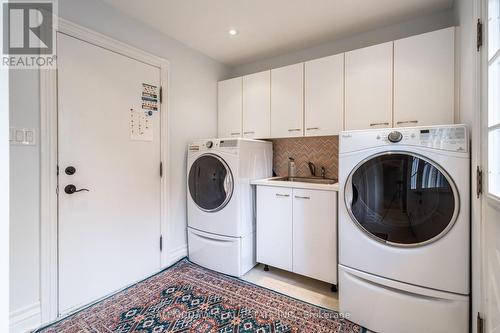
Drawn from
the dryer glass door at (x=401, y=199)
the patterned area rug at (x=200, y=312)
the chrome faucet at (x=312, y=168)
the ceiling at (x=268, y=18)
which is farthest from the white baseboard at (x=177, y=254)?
the ceiling at (x=268, y=18)

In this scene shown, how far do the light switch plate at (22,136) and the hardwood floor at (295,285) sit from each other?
1.97 meters

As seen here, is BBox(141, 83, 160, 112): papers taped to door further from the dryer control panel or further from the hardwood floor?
the hardwood floor

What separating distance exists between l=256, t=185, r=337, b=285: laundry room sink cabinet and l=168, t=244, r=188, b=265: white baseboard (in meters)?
0.86

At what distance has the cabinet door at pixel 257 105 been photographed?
254cm

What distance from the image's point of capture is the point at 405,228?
1.46 meters

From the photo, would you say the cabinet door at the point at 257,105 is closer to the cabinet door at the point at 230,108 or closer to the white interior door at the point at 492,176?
the cabinet door at the point at 230,108

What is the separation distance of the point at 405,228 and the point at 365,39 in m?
1.86

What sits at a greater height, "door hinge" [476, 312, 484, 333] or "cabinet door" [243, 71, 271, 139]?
"cabinet door" [243, 71, 271, 139]

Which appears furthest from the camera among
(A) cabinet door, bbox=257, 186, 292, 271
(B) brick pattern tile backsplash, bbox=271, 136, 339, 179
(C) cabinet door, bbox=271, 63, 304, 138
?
(B) brick pattern tile backsplash, bbox=271, 136, 339, 179

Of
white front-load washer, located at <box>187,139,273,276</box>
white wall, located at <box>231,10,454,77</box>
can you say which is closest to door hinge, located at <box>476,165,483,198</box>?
white wall, located at <box>231,10,454,77</box>

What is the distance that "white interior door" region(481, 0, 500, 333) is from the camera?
983mm

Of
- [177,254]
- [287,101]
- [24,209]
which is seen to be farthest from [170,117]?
[177,254]

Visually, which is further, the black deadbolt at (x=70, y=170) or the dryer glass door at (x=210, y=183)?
the dryer glass door at (x=210, y=183)

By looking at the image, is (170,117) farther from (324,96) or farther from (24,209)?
(324,96)
